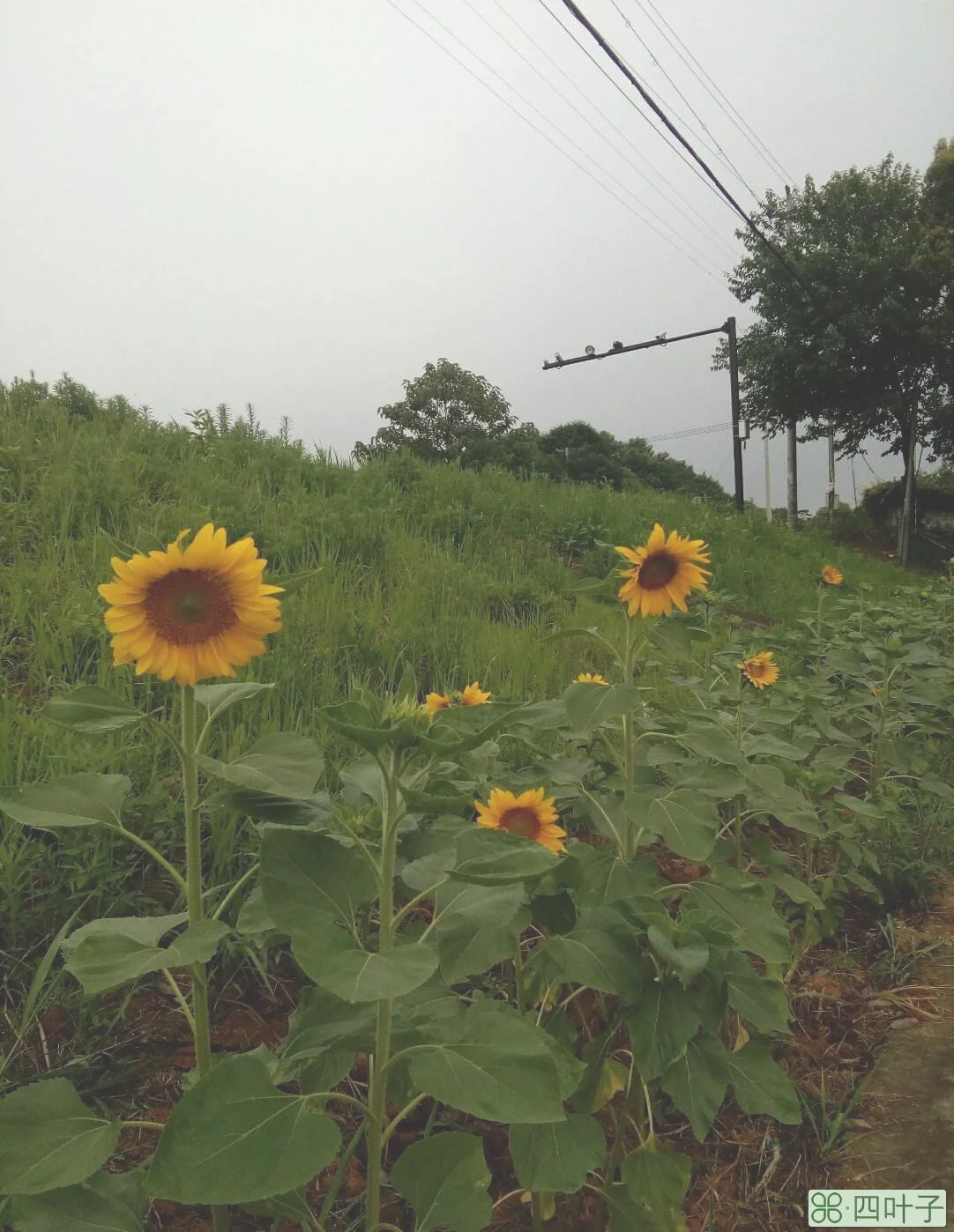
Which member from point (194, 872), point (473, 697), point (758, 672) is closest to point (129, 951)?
point (194, 872)

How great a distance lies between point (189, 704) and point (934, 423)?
17.6 m

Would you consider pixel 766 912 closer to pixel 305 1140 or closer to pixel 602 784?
pixel 602 784

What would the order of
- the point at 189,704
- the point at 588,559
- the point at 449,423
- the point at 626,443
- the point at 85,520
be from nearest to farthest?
the point at 189,704 → the point at 85,520 → the point at 588,559 → the point at 449,423 → the point at 626,443

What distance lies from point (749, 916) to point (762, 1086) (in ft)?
0.83

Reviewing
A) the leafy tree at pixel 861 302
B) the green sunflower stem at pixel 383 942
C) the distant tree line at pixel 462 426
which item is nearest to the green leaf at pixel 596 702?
the green sunflower stem at pixel 383 942

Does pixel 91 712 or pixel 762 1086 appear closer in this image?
pixel 91 712

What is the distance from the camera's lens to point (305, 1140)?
0.68 m

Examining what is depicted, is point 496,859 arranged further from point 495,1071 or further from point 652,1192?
point 652,1192

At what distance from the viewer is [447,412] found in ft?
76.1

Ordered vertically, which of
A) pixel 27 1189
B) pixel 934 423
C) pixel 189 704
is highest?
pixel 934 423

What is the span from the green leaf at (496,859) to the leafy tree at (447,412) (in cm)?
2228

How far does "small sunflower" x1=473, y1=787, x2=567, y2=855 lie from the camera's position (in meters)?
1.33

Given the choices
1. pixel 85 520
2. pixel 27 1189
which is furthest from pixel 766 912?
pixel 85 520

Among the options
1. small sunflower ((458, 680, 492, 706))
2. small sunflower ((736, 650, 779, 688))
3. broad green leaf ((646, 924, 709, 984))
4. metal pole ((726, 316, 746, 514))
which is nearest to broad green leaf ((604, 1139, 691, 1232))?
broad green leaf ((646, 924, 709, 984))
